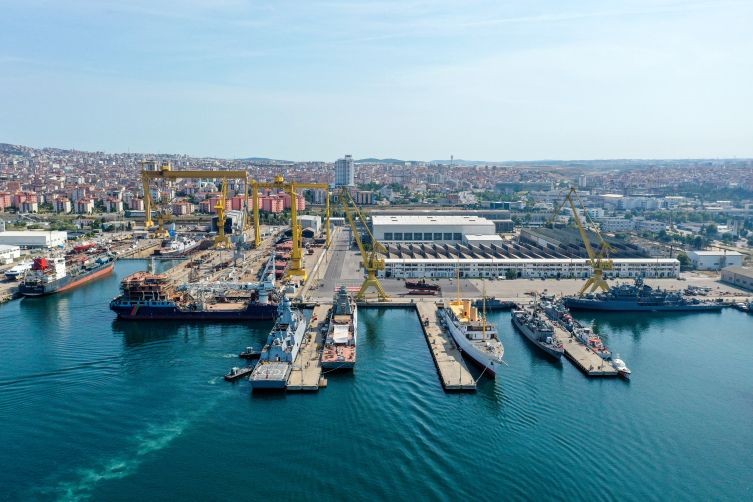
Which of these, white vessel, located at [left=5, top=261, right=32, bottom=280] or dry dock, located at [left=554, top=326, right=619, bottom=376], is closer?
dry dock, located at [left=554, top=326, right=619, bottom=376]

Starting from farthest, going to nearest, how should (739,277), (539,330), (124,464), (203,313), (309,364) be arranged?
1. (739,277)
2. (203,313)
3. (539,330)
4. (309,364)
5. (124,464)

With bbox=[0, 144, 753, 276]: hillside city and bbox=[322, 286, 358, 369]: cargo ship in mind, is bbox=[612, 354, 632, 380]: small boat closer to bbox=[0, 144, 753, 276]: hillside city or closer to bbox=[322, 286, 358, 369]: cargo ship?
bbox=[322, 286, 358, 369]: cargo ship

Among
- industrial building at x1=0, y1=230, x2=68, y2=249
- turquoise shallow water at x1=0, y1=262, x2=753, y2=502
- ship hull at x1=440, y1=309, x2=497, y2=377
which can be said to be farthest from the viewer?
industrial building at x1=0, y1=230, x2=68, y2=249

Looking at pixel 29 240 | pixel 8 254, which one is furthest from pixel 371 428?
pixel 29 240

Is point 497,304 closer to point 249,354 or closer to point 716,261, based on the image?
point 249,354

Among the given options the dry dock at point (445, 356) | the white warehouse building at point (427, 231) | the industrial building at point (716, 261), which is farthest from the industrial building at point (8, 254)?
the industrial building at point (716, 261)

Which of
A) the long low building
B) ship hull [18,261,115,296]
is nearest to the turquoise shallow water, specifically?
ship hull [18,261,115,296]

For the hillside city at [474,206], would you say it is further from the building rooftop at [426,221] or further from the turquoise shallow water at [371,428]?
the turquoise shallow water at [371,428]
